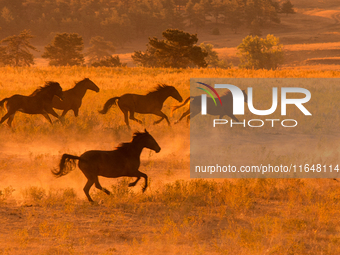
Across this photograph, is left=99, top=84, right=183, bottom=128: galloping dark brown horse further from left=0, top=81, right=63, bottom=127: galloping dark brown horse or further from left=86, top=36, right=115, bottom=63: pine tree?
left=86, top=36, right=115, bottom=63: pine tree

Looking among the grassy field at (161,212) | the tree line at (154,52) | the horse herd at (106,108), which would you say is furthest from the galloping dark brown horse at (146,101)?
the tree line at (154,52)

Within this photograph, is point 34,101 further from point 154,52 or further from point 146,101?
Result: point 154,52

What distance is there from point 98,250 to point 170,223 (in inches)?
44.3

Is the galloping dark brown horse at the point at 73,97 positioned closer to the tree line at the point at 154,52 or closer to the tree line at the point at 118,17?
the tree line at the point at 154,52

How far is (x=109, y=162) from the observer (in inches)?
258

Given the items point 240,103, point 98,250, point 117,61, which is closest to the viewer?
point 98,250

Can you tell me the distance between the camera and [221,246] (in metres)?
5.27

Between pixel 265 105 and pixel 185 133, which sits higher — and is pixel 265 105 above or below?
above

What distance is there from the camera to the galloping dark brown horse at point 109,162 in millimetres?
6398

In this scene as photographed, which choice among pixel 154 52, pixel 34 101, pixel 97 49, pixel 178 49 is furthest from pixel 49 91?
pixel 97 49

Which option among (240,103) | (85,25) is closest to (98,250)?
(240,103)

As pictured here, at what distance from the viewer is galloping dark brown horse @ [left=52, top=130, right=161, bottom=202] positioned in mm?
6398

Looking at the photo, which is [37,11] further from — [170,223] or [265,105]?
[170,223]

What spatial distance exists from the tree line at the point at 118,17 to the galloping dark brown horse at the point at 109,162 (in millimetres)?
103095
